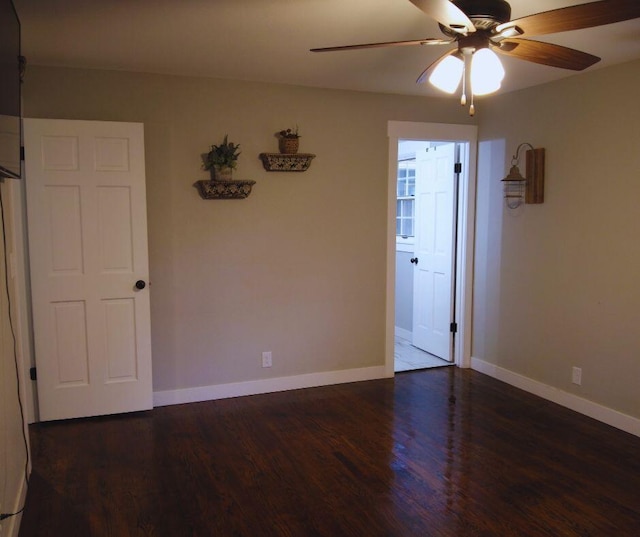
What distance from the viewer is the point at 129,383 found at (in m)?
3.69

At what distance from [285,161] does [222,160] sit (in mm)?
491

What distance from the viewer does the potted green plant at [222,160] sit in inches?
148

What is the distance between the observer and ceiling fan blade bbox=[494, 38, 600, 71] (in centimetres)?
224

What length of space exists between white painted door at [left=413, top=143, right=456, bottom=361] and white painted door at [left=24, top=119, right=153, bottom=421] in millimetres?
2648

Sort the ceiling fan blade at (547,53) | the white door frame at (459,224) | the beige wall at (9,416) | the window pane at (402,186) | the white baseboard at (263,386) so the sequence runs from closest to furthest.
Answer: the beige wall at (9,416), the ceiling fan blade at (547,53), the white baseboard at (263,386), the white door frame at (459,224), the window pane at (402,186)

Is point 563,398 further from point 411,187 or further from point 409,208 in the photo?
point 411,187

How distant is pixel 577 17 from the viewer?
189 cm

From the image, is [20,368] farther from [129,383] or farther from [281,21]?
[281,21]

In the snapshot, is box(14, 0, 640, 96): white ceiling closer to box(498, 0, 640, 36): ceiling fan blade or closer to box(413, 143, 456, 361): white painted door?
box(498, 0, 640, 36): ceiling fan blade

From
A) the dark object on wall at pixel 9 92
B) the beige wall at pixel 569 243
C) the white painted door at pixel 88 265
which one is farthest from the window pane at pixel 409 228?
the dark object on wall at pixel 9 92

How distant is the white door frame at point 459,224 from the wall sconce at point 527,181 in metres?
0.42

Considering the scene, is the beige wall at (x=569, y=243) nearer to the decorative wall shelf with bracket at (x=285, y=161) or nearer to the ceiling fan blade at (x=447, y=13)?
the decorative wall shelf with bracket at (x=285, y=161)

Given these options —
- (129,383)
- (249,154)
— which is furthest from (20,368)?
(249,154)

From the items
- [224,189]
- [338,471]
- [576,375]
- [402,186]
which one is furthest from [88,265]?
[402,186]
